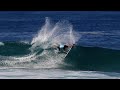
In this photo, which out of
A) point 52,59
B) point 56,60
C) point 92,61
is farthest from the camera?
point 92,61

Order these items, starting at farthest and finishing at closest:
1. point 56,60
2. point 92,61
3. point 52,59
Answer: point 92,61, point 52,59, point 56,60

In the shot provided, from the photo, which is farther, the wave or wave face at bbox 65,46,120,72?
wave face at bbox 65,46,120,72

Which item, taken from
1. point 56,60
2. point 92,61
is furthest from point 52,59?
point 92,61

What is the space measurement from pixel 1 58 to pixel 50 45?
Answer: 1.55 meters

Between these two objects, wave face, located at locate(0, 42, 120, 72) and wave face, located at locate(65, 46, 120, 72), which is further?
wave face, located at locate(65, 46, 120, 72)

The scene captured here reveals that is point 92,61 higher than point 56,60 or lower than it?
higher

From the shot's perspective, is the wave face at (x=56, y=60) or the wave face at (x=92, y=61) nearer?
the wave face at (x=56, y=60)

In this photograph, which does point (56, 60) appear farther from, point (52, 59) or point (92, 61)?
point (92, 61)
